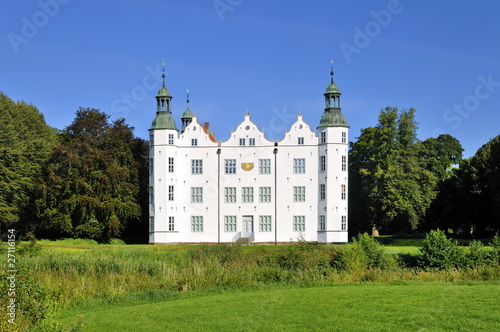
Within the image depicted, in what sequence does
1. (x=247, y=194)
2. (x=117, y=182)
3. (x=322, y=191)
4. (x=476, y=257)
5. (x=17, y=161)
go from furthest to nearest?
(x=247, y=194) < (x=322, y=191) < (x=117, y=182) < (x=17, y=161) < (x=476, y=257)

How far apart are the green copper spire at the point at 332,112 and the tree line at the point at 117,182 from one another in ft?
12.3

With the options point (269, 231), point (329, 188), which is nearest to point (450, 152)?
point (329, 188)

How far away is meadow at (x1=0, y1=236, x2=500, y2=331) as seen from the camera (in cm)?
1321

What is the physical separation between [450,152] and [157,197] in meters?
29.6

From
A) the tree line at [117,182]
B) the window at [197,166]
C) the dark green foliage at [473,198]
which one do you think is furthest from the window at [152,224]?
the dark green foliage at [473,198]

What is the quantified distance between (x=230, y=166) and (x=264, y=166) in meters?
2.82

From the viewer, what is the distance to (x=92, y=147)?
48156mm

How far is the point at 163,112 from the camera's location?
50.8 m

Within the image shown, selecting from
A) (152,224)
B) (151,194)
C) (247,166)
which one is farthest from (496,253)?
(151,194)

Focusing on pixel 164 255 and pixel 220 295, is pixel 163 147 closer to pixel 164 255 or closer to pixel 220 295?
pixel 164 255

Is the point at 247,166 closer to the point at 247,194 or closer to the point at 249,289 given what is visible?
the point at 247,194

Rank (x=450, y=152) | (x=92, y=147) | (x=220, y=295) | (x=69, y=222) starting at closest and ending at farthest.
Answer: (x=220, y=295) → (x=69, y=222) → (x=92, y=147) → (x=450, y=152)

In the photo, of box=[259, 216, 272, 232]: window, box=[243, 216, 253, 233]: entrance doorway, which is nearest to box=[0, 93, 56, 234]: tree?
box=[243, 216, 253, 233]: entrance doorway

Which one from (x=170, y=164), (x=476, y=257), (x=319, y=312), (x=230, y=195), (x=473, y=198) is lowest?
(x=319, y=312)
